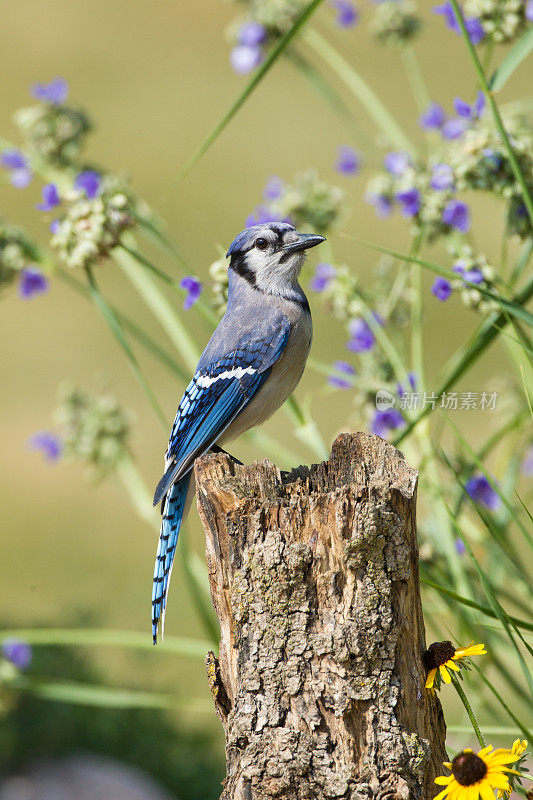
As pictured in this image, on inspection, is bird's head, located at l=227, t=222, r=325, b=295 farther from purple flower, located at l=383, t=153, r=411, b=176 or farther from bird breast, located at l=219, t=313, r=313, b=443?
purple flower, located at l=383, t=153, r=411, b=176

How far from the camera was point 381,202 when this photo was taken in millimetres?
1733

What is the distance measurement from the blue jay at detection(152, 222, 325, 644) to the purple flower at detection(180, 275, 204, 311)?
0.07 meters

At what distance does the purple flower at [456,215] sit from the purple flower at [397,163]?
0.13 m

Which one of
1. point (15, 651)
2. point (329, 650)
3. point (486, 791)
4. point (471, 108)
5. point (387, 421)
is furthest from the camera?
point (15, 651)

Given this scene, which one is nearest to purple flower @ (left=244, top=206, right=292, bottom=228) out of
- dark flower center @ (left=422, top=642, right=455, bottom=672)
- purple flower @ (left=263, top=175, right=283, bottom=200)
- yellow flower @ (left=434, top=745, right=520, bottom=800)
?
purple flower @ (left=263, top=175, right=283, bottom=200)

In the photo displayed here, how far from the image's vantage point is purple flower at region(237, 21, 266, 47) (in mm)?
1831

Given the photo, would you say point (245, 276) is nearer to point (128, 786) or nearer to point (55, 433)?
point (55, 433)

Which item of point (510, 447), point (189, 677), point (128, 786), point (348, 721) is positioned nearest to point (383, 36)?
point (510, 447)

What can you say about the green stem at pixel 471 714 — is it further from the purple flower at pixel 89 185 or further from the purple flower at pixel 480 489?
the purple flower at pixel 89 185

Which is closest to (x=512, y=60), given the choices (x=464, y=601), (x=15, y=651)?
(x=464, y=601)

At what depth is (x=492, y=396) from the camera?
5.81ft

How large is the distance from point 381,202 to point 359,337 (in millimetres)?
279

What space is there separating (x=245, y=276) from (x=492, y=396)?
1.92 ft

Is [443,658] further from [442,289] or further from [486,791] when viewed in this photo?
[442,289]
